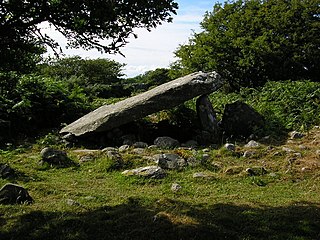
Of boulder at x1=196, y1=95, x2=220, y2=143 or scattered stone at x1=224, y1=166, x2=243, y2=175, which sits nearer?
scattered stone at x1=224, y1=166, x2=243, y2=175

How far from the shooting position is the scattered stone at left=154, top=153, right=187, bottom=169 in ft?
27.2

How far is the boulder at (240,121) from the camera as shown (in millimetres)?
11398

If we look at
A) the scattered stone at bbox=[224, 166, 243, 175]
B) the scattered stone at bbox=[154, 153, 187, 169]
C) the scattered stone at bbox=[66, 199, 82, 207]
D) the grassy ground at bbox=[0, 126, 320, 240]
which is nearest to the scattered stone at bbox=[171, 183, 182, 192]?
the grassy ground at bbox=[0, 126, 320, 240]

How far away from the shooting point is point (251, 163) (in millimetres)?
8625

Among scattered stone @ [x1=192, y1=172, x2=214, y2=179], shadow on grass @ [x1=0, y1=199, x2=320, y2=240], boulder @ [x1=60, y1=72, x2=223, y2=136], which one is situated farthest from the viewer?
boulder @ [x1=60, y1=72, x2=223, y2=136]

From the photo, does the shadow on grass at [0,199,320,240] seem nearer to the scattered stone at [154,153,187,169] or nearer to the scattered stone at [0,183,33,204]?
the scattered stone at [0,183,33,204]

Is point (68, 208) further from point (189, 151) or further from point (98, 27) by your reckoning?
point (189, 151)

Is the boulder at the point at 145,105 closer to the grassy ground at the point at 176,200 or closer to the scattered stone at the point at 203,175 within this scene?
the grassy ground at the point at 176,200

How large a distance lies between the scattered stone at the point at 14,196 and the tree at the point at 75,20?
6.29ft

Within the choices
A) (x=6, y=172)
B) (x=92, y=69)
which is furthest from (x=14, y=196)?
(x=92, y=69)

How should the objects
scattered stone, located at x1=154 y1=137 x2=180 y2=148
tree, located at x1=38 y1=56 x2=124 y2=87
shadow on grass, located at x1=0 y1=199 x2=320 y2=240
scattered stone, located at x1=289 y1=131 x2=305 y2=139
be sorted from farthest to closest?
tree, located at x1=38 y1=56 x2=124 y2=87
scattered stone, located at x1=289 y1=131 x2=305 y2=139
scattered stone, located at x1=154 y1=137 x2=180 y2=148
shadow on grass, located at x1=0 y1=199 x2=320 y2=240

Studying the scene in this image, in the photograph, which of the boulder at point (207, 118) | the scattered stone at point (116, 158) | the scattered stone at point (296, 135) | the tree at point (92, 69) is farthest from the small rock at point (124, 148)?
the tree at point (92, 69)

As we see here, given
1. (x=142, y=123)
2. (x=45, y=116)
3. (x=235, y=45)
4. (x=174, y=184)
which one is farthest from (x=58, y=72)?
(x=174, y=184)

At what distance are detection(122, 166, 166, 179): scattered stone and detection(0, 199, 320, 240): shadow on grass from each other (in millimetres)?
1764
